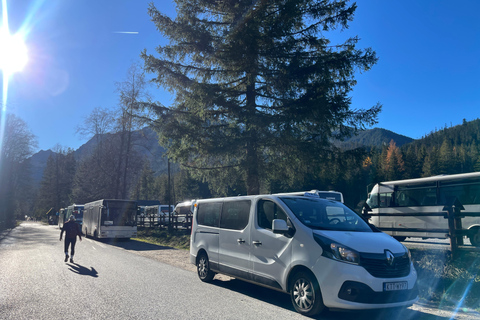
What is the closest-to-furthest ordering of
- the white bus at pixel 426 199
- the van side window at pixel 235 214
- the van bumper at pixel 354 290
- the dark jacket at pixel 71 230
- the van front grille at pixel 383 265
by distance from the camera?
the van bumper at pixel 354 290, the van front grille at pixel 383 265, the van side window at pixel 235 214, the dark jacket at pixel 71 230, the white bus at pixel 426 199

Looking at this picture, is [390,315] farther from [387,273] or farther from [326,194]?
[326,194]

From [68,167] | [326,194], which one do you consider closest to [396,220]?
[326,194]

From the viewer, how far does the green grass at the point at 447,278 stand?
251 inches

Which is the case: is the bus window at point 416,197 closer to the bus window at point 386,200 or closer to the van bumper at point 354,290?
the bus window at point 386,200

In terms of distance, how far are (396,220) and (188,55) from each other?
13283mm

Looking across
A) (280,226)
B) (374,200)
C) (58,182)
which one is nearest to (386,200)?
(374,200)

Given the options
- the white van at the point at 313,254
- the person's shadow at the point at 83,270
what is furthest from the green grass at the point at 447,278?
the person's shadow at the point at 83,270

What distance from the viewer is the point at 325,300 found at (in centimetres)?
529

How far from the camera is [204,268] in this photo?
873 centimetres

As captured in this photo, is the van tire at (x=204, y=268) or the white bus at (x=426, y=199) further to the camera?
the white bus at (x=426, y=199)

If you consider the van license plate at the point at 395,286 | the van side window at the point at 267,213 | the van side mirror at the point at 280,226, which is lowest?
the van license plate at the point at 395,286

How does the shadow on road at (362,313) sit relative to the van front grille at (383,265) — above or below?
below

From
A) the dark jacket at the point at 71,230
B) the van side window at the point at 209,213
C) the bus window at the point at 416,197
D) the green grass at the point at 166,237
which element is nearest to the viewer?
the van side window at the point at 209,213

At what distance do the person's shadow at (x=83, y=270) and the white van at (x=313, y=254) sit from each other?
4252mm
